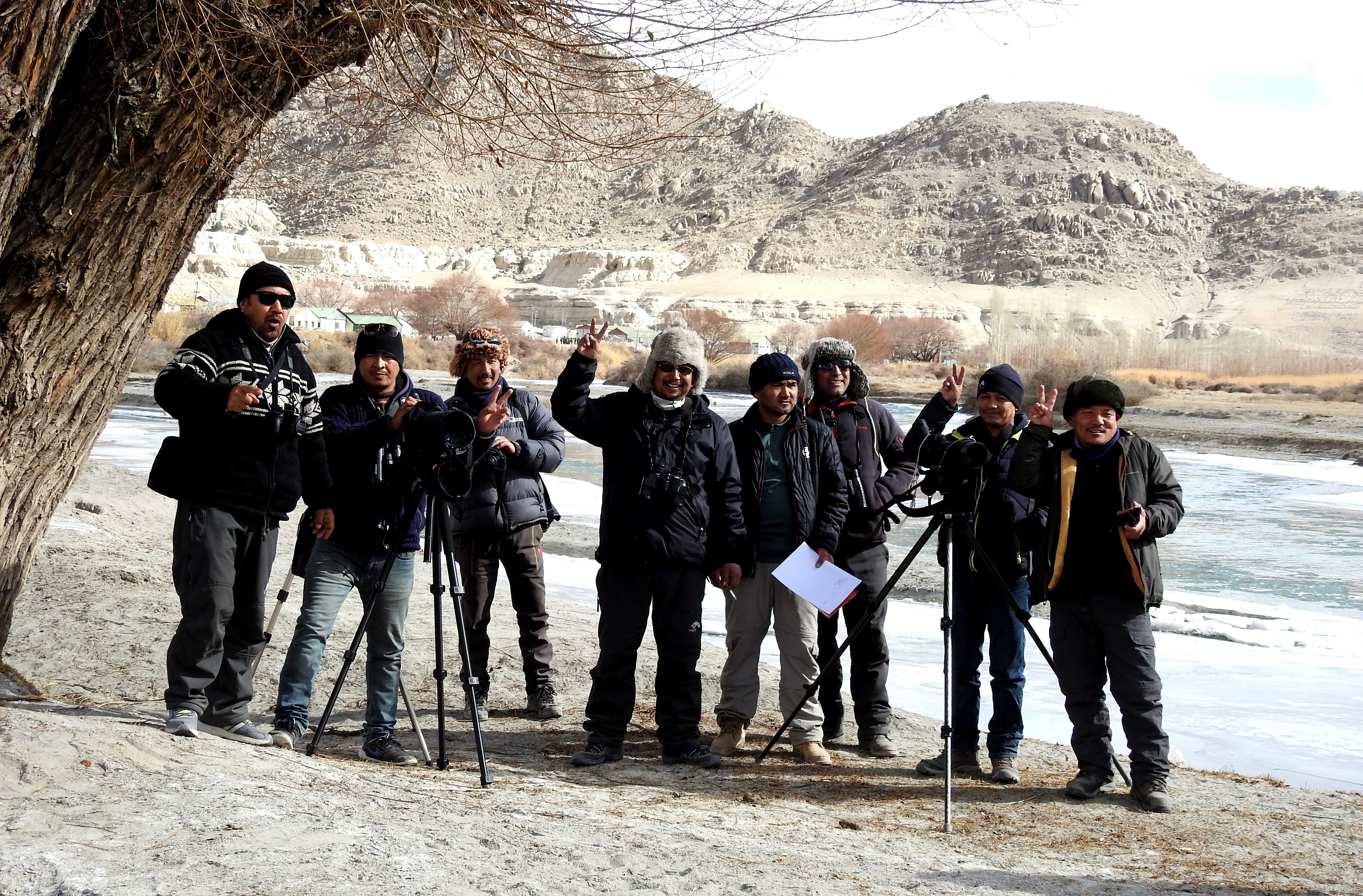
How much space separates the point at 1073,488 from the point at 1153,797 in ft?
3.65

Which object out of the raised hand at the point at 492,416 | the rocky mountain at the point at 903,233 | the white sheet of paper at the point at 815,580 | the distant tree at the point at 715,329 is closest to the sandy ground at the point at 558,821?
the white sheet of paper at the point at 815,580

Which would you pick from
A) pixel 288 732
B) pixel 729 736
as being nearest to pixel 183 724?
pixel 288 732

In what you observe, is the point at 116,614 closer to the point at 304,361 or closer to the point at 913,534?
the point at 304,361

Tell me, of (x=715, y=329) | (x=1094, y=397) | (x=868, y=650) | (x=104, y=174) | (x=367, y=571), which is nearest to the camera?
(x=104, y=174)

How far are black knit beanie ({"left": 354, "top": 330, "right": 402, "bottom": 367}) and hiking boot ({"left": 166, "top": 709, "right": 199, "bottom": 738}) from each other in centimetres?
140

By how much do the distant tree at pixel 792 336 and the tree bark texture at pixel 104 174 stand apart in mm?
71921

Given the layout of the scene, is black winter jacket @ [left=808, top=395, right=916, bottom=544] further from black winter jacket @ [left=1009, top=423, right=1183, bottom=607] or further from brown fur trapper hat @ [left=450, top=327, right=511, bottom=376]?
brown fur trapper hat @ [left=450, top=327, right=511, bottom=376]

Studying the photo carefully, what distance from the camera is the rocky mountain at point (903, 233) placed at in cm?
11094

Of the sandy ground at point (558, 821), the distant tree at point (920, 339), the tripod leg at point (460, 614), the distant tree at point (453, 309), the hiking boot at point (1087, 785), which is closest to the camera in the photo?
the sandy ground at point (558, 821)

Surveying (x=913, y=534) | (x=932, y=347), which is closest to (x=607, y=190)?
(x=932, y=347)

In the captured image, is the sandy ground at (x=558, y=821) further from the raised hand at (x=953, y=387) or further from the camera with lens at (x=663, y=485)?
the raised hand at (x=953, y=387)

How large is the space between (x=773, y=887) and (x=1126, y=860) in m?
1.24

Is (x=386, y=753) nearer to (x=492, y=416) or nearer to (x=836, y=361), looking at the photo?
(x=492, y=416)

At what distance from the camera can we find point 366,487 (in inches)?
168
